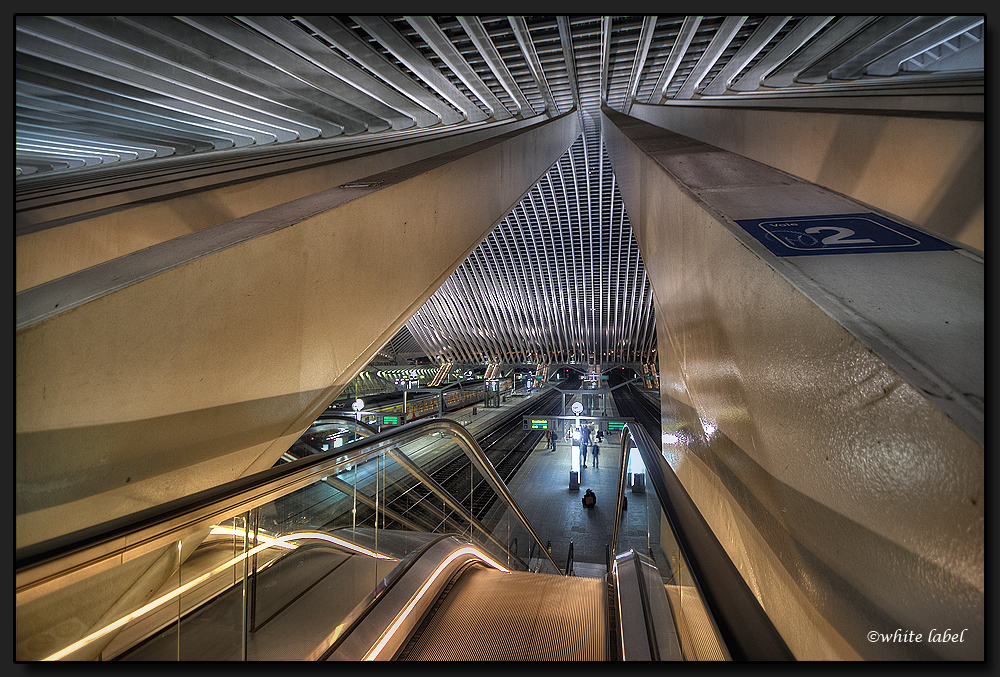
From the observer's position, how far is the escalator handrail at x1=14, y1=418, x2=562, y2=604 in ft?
3.37

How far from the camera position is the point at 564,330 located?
2767 centimetres

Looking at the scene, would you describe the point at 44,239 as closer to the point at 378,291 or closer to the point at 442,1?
the point at 378,291

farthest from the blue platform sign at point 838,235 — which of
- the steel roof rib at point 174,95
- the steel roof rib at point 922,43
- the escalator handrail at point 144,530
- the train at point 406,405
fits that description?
the train at point 406,405

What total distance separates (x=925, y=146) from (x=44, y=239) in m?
4.98

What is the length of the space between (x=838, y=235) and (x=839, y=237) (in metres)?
0.02

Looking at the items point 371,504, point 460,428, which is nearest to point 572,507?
point 460,428

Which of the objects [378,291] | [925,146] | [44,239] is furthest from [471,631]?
[44,239]

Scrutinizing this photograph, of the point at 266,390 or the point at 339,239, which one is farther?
the point at 339,239

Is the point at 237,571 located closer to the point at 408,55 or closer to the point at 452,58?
the point at 408,55

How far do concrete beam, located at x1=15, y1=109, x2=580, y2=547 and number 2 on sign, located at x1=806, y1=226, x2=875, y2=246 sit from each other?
2328 mm

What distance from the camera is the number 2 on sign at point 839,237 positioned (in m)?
1.51

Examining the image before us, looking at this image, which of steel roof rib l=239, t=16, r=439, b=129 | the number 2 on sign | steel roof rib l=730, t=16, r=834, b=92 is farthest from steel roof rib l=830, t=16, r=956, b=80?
steel roof rib l=239, t=16, r=439, b=129

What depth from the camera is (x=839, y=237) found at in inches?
61.3

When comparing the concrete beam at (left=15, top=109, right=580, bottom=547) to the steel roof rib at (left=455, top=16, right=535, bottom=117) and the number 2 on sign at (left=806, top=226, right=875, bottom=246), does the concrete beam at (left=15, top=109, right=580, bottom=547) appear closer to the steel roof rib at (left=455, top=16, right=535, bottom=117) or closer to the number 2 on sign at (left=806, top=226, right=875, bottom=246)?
the number 2 on sign at (left=806, top=226, right=875, bottom=246)
